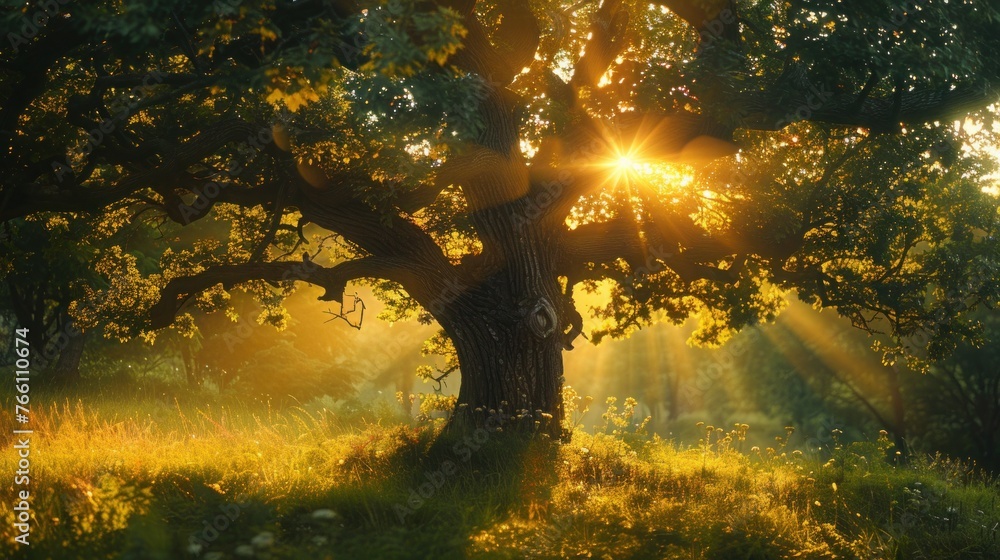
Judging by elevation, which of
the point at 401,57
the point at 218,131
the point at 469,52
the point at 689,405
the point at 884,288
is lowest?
the point at 689,405

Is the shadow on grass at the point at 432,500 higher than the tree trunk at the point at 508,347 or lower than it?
lower

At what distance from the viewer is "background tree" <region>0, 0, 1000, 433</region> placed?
9.75m

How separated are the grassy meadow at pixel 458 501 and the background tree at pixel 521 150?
1900mm

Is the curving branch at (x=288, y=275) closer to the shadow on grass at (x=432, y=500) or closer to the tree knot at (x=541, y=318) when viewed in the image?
the tree knot at (x=541, y=318)

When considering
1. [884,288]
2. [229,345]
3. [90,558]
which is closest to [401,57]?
[90,558]

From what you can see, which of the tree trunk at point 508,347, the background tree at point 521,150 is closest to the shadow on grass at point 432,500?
the tree trunk at point 508,347

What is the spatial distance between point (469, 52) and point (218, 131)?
149 inches

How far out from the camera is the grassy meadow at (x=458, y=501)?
273 inches

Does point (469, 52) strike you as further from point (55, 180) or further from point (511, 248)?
point (55, 180)

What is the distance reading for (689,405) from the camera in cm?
6569

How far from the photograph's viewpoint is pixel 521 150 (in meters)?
13.4

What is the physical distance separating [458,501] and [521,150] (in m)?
6.65
